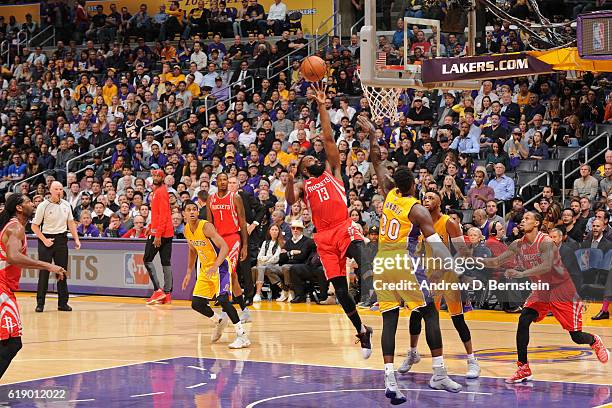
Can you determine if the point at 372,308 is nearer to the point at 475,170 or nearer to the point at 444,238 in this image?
the point at 475,170

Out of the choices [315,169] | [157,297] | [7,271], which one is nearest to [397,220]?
[315,169]

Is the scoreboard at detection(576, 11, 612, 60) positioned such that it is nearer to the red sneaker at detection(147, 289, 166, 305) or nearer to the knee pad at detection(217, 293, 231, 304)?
the knee pad at detection(217, 293, 231, 304)

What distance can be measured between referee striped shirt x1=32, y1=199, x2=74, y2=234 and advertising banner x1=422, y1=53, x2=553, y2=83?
6306mm

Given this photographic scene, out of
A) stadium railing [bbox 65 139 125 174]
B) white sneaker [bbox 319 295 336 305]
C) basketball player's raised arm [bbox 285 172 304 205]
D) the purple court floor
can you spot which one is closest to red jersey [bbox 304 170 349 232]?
basketball player's raised arm [bbox 285 172 304 205]

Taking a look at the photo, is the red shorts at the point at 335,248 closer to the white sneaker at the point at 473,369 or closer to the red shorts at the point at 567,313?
the white sneaker at the point at 473,369

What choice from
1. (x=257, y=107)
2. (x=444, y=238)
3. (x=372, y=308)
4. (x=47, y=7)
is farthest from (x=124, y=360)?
(x=47, y=7)

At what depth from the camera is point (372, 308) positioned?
1596cm

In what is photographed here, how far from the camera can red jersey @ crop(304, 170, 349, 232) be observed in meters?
11.1

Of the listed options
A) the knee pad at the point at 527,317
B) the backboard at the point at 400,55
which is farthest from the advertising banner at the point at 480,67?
the knee pad at the point at 527,317

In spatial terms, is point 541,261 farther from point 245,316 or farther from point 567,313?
point 245,316

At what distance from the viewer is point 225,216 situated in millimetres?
13500

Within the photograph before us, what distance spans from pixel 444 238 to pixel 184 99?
49.7 feet

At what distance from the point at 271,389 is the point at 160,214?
8066 millimetres

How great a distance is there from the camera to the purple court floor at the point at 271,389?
28.9 ft
